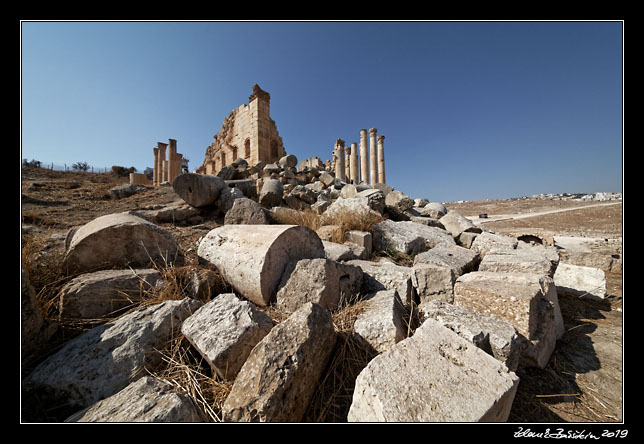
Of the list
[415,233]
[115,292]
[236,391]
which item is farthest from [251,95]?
[236,391]

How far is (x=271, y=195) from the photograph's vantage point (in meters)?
5.81

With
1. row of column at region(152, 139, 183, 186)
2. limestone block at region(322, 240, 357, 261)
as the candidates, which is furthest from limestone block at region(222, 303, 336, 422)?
row of column at region(152, 139, 183, 186)

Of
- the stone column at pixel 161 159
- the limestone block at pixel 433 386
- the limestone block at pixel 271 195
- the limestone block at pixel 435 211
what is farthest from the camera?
the stone column at pixel 161 159

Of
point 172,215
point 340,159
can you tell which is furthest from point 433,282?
point 340,159

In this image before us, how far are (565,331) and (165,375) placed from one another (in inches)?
125

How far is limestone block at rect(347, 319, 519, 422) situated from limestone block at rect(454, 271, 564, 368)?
→ 64cm

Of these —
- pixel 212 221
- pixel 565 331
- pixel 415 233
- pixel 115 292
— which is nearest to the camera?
pixel 115 292

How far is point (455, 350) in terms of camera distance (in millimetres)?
1192

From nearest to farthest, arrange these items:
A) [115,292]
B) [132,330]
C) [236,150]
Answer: [132,330]
[115,292]
[236,150]

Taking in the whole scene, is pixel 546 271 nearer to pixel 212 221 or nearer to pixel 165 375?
pixel 165 375

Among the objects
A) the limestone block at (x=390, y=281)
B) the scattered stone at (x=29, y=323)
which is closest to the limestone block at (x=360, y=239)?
the limestone block at (x=390, y=281)

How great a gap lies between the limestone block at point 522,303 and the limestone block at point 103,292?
98.0 inches

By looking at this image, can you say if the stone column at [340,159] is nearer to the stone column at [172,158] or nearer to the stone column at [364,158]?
the stone column at [364,158]

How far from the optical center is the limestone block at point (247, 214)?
3.77 meters
